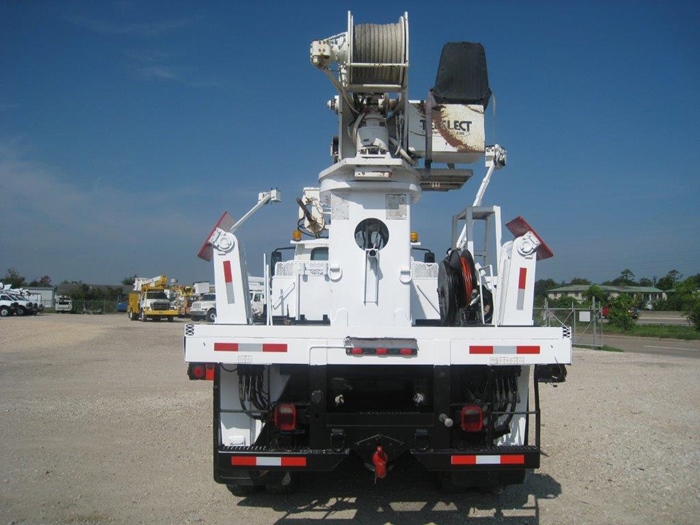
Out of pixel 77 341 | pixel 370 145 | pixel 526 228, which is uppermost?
pixel 370 145

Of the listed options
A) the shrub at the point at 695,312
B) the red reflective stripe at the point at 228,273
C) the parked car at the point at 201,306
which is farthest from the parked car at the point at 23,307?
the red reflective stripe at the point at 228,273

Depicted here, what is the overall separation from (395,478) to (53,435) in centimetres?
448

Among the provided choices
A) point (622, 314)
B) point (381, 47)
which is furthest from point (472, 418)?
point (622, 314)

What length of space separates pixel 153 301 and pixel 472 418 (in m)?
44.4

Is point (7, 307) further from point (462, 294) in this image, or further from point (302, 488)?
point (462, 294)

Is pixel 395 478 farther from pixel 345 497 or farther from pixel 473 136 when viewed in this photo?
pixel 473 136

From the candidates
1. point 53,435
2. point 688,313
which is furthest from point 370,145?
point 688,313

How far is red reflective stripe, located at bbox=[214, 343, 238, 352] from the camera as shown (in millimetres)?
4723

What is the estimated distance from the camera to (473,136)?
6.38 m

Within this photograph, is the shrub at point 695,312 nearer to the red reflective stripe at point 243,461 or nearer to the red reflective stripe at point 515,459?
the red reflective stripe at point 515,459

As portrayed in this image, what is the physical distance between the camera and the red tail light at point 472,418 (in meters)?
4.79

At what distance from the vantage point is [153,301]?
152ft

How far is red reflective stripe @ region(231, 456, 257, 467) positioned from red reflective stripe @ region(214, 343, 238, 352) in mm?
782

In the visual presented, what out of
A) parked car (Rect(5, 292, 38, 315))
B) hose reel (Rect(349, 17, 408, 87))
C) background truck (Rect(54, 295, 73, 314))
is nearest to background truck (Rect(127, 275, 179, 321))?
parked car (Rect(5, 292, 38, 315))
